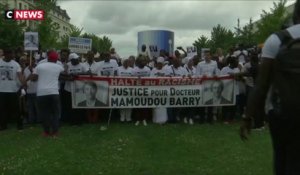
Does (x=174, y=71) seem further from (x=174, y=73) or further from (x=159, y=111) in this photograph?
(x=159, y=111)

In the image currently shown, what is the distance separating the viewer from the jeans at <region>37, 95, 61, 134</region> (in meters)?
13.5

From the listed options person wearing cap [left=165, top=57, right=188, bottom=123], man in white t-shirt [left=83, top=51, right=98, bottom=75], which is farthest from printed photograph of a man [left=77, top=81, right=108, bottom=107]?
person wearing cap [left=165, top=57, right=188, bottom=123]

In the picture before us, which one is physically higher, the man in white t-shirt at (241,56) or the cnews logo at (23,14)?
the cnews logo at (23,14)

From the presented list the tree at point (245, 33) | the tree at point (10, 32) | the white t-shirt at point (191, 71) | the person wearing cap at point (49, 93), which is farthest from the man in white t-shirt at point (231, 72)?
the tree at point (245, 33)

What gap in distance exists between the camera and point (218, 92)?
54.5 ft

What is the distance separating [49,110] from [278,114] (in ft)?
32.5

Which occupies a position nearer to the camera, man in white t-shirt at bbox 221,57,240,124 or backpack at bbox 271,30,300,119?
backpack at bbox 271,30,300,119

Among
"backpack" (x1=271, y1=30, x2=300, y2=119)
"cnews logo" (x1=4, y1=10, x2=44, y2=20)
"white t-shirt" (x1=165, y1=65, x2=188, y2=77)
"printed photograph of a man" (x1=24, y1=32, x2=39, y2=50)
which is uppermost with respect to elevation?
"cnews logo" (x1=4, y1=10, x2=44, y2=20)

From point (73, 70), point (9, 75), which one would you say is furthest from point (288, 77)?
point (73, 70)

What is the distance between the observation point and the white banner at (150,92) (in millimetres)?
16031

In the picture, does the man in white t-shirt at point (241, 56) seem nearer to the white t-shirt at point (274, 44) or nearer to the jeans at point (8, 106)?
the jeans at point (8, 106)

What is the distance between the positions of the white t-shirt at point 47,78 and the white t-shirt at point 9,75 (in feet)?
5.96

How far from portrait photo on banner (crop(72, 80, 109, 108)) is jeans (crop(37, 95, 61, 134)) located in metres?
2.31

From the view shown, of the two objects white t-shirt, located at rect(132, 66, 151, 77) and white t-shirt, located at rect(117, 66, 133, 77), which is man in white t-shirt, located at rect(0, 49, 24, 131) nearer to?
white t-shirt, located at rect(117, 66, 133, 77)
